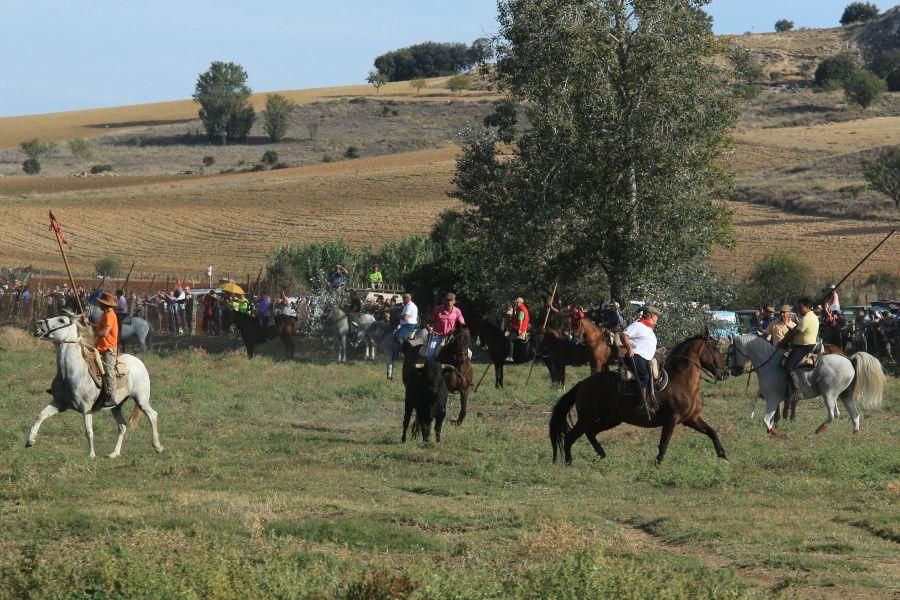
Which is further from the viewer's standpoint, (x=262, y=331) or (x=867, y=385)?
(x=262, y=331)

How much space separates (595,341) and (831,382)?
5.10 metres

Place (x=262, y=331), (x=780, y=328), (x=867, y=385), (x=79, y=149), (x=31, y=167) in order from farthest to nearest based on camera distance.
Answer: (x=79, y=149), (x=31, y=167), (x=262, y=331), (x=780, y=328), (x=867, y=385)

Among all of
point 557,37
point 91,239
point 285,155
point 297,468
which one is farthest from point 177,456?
point 285,155

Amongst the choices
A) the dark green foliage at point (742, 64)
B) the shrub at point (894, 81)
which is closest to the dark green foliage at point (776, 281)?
the dark green foliage at point (742, 64)

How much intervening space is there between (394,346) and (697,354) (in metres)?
13.4

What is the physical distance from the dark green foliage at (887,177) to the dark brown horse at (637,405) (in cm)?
4958

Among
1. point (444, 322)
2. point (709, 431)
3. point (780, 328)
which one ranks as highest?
point (444, 322)

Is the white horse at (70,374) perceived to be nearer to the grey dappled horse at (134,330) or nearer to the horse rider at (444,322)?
the horse rider at (444,322)

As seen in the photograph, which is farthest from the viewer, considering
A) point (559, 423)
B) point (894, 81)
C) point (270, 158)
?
point (894, 81)

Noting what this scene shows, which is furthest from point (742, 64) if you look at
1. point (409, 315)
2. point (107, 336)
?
point (107, 336)

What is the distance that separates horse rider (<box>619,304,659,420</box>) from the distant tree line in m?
149

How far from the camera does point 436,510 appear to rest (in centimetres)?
1280

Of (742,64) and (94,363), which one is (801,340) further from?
(742,64)

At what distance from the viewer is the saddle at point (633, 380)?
1612 centimetres
